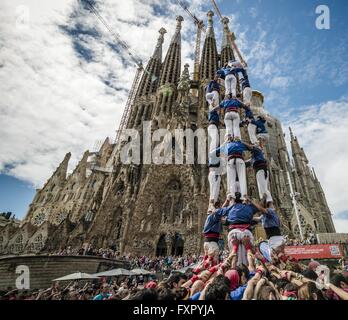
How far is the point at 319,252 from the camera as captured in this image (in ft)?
47.1

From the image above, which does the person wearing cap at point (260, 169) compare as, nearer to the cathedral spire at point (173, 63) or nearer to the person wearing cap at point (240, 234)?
the person wearing cap at point (240, 234)

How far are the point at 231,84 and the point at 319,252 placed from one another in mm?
11785

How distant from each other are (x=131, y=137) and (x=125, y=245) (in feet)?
51.5

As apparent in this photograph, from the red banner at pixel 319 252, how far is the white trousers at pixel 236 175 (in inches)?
322

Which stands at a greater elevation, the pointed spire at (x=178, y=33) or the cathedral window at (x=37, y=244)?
the pointed spire at (x=178, y=33)

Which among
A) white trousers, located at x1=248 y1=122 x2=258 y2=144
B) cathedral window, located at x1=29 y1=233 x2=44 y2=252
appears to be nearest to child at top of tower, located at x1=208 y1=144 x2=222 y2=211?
white trousers, located at x1=248 y1=122 x2=258 y2=144

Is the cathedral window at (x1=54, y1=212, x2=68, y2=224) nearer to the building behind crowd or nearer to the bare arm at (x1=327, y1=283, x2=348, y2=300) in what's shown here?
the building behind crowd

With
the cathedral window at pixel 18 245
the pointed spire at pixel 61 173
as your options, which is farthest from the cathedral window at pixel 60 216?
the pointed spire at pixel 61 173

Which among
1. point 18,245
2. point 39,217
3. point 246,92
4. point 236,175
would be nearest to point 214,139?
point 236,175

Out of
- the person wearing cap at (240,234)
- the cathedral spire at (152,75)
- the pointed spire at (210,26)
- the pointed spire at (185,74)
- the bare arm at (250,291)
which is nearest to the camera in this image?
the bare arm at (250,291)

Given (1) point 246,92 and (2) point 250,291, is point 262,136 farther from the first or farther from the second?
(2) point 250,291

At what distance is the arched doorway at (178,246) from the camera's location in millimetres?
22391

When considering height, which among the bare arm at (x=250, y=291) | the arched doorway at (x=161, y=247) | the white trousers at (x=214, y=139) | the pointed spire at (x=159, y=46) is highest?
the pointed spire at (x=159, y=46)

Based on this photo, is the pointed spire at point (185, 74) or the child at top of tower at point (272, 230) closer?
the child at top of tower at point (272, 230)
